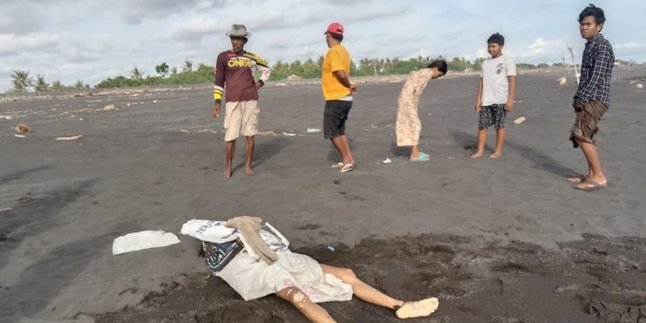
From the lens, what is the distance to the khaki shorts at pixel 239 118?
636cm

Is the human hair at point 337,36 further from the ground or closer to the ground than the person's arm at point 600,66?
further from the ground

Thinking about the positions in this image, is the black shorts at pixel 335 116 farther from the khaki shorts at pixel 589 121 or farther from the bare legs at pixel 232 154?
the khaki shorts at pixel 589 121

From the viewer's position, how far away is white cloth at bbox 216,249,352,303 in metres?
3.22

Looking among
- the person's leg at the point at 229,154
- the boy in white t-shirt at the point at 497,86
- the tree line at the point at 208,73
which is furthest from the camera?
the tree line at the point at 208,73

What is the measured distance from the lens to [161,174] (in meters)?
6.96

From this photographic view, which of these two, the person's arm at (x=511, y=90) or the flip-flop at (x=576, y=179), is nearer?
the flip-flop at (x=576, y=179)

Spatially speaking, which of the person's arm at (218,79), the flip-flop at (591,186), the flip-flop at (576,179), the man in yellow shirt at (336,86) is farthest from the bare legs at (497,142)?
the person's arm at (218,79)

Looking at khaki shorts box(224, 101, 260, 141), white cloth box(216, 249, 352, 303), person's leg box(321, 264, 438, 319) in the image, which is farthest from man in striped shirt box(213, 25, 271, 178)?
person's leg box(321, 264, 438, 319)

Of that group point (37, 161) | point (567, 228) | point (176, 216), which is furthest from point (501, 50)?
point (37, 161)

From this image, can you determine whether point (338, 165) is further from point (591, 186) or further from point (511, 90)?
point (591, 186)

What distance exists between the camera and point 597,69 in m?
5.34

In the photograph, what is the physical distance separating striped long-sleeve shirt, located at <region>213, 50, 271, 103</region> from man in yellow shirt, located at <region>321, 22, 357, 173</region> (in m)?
0.97

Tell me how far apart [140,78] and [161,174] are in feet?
143

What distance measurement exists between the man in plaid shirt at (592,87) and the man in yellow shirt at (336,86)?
107 inches
